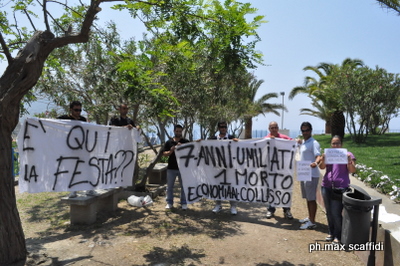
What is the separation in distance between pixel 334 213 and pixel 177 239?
2548mm

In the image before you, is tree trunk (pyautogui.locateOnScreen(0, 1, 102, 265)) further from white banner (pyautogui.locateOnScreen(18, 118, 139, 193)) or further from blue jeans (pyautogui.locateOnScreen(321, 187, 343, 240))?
blue jeans (pyautogui.locateOnScreen(321, 187, 343, 240))

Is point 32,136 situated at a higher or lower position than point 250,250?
higher

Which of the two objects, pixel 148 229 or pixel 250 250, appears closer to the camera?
pixel 250 250

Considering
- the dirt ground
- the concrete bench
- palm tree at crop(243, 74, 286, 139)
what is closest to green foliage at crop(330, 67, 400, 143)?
palm tree at crop(243, 74, 286, 139)

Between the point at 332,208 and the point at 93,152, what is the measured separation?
4.25 metres

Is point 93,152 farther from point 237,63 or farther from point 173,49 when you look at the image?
point 237,63

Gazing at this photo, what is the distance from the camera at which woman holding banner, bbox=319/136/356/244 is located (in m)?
5.04

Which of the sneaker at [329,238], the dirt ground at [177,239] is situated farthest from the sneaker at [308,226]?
the sneaker at [329,238]

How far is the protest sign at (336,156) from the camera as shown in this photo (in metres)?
4.99

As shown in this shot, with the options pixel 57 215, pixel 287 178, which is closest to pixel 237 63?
pixel 287 178

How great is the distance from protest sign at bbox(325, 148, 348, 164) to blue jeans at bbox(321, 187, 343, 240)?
0.48 meters

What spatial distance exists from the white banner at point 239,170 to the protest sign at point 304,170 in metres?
0.62

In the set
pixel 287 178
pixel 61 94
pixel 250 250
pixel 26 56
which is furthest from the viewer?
pixel 61 94

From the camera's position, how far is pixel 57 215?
6930 millimetres
